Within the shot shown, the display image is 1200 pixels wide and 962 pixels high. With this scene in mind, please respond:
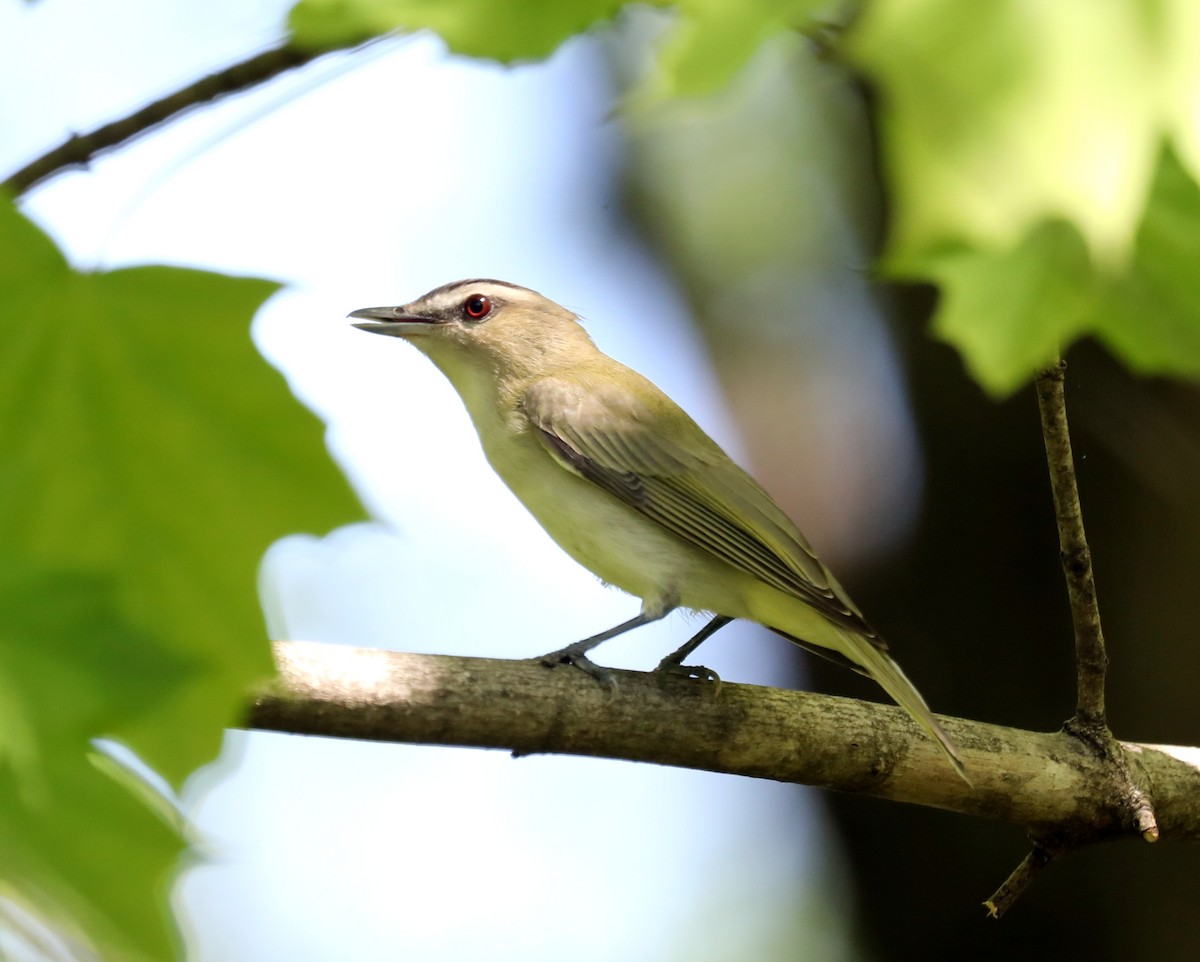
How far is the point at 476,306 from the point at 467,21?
253 cm

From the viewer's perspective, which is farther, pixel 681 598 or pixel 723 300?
pixel 723 300

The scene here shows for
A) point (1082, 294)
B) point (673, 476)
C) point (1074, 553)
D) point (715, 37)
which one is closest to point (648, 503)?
point (673, 476)

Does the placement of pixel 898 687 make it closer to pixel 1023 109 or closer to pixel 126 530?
pixel 126 530

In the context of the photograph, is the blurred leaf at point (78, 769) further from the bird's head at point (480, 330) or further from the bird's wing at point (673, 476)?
the bird's head at point (480, 330)

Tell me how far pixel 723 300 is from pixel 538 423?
258 centimetres

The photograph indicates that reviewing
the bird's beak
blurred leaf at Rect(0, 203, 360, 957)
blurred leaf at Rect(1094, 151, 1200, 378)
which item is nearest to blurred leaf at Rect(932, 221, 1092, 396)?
blurred leaf at Rect(1094, 151, 1200, 378)

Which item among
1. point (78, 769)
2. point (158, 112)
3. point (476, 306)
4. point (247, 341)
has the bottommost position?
point (78, 769)

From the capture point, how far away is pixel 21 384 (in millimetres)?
1877

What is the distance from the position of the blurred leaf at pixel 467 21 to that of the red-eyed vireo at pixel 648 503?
5.78ft

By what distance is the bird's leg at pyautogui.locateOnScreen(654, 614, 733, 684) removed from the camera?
3.04 metres

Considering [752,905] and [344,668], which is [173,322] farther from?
[752,905]

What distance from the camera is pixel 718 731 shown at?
9.07ft

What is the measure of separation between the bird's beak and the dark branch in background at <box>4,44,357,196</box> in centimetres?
202

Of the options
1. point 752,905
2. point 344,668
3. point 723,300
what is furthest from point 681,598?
point 752,905
